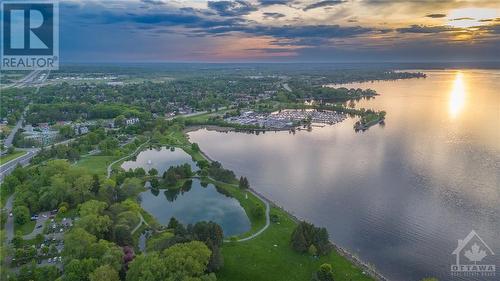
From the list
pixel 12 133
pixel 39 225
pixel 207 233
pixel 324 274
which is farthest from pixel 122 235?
pixel 12 133

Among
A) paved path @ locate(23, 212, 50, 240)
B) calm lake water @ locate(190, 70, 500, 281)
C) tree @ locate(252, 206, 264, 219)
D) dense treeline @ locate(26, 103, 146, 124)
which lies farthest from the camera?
dense treeline @ locate(26, 103, 146, 124)

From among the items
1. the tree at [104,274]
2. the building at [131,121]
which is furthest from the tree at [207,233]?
the building at [131,121]

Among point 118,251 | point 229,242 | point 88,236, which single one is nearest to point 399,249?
point 229,242

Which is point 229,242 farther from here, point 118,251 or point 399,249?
point 399,249

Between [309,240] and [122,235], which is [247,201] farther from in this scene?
[122,235]

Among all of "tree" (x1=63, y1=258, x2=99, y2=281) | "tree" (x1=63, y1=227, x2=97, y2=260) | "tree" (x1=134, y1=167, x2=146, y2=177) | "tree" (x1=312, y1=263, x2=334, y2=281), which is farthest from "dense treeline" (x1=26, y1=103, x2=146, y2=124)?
"tree" (x1=312, y1=263, x2=334, y2=281)

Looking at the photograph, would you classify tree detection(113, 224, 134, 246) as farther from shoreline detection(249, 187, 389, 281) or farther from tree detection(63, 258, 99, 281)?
shoreline detection(249, 187, 389, 281)

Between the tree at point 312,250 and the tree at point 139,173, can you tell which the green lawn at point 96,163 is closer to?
the tree at point 139,173
